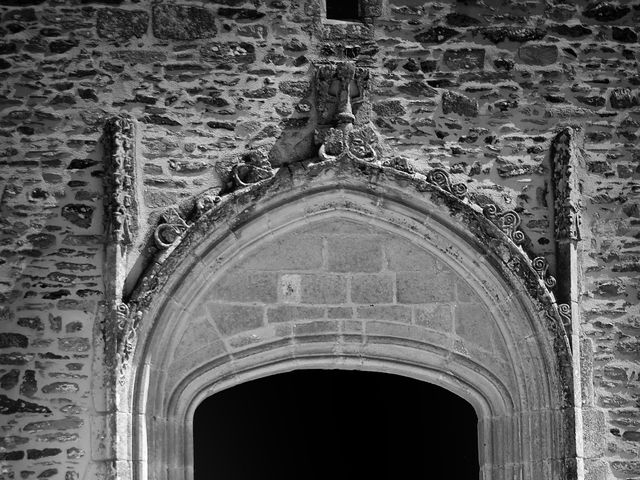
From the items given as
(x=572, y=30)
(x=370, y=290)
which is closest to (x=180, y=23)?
(x=370, y=290)

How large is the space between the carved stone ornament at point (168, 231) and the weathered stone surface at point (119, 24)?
1078mm

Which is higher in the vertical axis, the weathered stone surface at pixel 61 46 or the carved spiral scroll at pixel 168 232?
the weathered stone surface at pixel 61 46

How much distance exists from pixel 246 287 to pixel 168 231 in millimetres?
543

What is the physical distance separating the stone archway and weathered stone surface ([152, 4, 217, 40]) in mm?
980

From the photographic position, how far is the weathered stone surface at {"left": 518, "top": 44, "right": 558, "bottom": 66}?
7805 millimetres

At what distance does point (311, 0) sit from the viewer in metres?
7.71

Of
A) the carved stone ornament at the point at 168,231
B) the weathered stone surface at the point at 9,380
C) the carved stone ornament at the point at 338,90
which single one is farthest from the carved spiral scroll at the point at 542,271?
the weathered stone surface at the point at 9,380

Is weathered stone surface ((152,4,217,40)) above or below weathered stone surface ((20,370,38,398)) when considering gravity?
above

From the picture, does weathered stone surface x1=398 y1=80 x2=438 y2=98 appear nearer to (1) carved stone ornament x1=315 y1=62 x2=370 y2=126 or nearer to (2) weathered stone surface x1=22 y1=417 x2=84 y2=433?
(1) carved stone ornament x1=315 y1=62 x2=370 y2=126

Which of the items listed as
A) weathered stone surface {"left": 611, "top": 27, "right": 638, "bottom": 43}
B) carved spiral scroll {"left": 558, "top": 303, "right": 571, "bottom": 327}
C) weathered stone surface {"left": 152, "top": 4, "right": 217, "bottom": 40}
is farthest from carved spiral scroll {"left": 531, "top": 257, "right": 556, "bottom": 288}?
weathered stone surface {"left": 152, "top": 4, "right": 217, "bottom": 40}

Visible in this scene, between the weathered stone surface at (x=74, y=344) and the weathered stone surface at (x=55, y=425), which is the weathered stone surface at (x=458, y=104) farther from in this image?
the weathered stone surface at (x=55, y=425)

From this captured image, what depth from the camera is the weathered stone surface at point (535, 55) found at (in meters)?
7.80

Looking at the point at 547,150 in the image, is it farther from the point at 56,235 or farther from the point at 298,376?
the point at 298,376

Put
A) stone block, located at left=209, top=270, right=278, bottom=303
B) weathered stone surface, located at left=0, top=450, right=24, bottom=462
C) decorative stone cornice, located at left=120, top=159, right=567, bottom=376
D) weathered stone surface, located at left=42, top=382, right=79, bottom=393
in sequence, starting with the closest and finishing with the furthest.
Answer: weathered stone surface, located at left=0, top=450, right=24, bottom=462
weathered stone surface, located at left=42, top=382, right=79, bottom=393
decorative stone cornice, located at left=120, top=159, right=567, bottom=376
stone block, located at left=209, top=270, right=278, bottom=303
